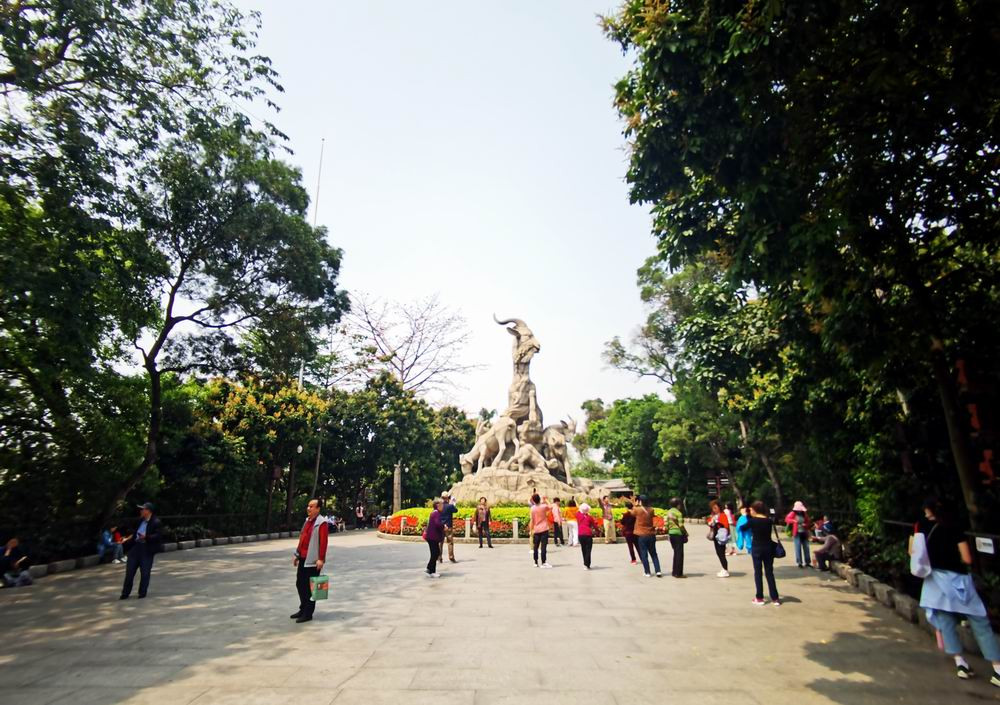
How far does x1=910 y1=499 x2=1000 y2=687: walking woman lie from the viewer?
5125 mm

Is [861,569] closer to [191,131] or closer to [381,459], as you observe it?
[191,131]

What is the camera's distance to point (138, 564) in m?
9.23

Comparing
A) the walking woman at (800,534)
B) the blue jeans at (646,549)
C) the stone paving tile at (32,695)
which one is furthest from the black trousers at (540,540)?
the stone paving tile at (32,695)

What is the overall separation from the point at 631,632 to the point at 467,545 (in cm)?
1112

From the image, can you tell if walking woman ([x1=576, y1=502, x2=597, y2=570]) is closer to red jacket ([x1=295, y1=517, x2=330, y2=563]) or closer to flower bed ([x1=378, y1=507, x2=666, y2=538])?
flower bed ([x1=378, y1=507, x2=666, y2=538])

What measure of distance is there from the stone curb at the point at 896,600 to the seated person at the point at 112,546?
1593cm

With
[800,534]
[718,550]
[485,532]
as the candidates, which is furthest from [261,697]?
[485,532]

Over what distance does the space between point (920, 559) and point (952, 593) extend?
13.8 inches

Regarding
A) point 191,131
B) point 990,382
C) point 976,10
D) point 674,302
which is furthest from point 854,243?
point 674,302

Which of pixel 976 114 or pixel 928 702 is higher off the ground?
pixel 976 114

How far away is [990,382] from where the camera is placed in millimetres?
7754

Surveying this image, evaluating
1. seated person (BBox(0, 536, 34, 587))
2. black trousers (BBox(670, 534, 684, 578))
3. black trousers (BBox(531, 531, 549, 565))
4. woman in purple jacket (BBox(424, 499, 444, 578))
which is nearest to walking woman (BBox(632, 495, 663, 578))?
black trousers (BBox(670, 534, 684, 578))

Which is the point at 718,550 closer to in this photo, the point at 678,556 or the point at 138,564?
the point at 678,556

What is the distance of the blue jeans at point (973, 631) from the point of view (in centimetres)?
508
